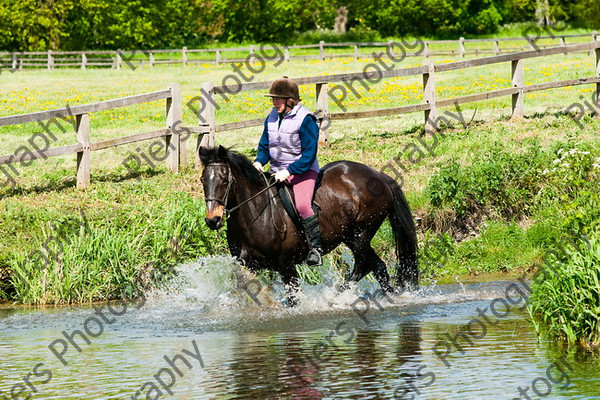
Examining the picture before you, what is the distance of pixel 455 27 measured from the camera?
217 feet

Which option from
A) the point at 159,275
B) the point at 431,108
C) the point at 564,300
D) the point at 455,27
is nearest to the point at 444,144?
the point at 431,108

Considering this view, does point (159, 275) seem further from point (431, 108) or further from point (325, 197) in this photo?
point (431, 108)

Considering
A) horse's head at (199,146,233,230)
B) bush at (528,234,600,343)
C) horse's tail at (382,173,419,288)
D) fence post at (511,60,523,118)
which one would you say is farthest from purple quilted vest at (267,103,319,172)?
fence post at (511,60,523,118)

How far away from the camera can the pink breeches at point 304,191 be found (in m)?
9.48

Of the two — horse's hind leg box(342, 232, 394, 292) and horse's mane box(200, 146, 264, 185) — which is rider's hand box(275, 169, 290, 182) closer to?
horse's mane box(200, 146, 264, 185)

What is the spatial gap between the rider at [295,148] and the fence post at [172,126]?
199 inches

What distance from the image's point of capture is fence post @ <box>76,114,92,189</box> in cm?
1352

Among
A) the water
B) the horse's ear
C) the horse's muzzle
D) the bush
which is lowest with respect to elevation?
the water

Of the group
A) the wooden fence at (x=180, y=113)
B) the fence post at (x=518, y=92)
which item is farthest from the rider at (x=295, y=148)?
the fence post at (x=518, y=92)

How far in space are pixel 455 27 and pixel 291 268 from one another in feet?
195

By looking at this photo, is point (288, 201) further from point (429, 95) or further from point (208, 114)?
point (429, 95)

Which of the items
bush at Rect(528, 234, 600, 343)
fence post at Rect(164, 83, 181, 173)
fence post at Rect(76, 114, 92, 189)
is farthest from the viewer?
fence post at Rect(164, 83, 181, 173)

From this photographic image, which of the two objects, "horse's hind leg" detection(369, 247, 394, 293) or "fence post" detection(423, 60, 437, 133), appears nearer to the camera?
"horse's hind leg" detection(369, 247, 394, 293)

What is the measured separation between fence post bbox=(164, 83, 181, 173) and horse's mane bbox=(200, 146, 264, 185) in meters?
5.45
